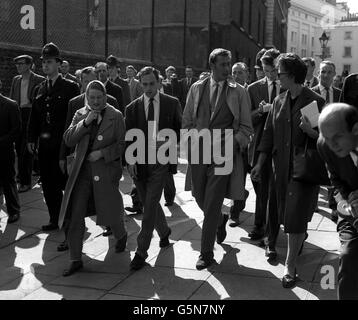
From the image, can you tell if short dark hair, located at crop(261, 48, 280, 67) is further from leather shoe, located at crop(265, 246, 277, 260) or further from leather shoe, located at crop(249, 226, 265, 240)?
leather shoe, located at crop(265, 246, 277, 260)

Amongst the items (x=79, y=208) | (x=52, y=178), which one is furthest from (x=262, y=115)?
(x=52, y=178)

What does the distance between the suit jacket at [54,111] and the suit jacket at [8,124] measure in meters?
0.51

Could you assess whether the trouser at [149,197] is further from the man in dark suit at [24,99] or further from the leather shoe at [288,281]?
the man in dark suit at [24,99]

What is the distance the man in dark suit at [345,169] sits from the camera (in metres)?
3.20

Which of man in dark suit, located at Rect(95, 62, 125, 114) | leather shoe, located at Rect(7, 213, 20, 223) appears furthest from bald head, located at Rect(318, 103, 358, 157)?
man in dark suit, located at Rect(95, 62, 125, 114)

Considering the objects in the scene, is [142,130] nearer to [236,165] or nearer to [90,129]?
[90,129]

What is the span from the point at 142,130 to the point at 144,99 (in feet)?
1.05

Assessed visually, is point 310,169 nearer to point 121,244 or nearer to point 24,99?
point 121,244

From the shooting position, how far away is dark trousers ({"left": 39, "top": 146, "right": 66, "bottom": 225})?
684cm

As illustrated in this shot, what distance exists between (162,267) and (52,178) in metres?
2.08

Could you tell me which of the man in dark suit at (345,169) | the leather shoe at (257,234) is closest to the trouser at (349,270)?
the man in dark suit at (345,169)

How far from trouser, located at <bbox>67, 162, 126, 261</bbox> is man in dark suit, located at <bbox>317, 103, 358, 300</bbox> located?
105 inches

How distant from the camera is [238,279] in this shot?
5.16 metres
